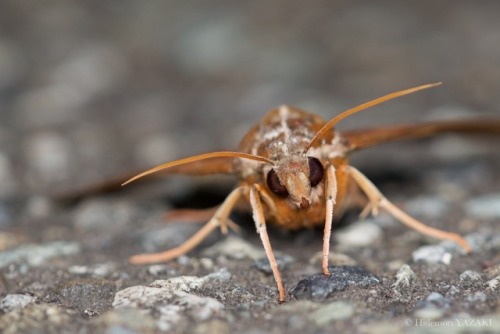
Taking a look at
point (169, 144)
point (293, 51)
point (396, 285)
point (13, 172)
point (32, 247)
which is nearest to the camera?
point (396, 285)

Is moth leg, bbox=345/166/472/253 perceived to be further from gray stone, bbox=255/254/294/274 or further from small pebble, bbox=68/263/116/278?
small pebble, bbox=68/263/116/278

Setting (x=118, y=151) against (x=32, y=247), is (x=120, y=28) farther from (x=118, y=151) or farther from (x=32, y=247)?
(x=32, y=247)

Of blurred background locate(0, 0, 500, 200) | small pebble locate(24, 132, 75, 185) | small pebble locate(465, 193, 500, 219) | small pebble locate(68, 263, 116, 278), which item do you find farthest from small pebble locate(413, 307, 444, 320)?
small pebble locate(24, 132, 75, 185)

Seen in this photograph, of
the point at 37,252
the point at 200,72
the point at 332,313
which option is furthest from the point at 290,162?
the point at 200,72

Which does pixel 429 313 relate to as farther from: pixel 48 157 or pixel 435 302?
pixel 48 157

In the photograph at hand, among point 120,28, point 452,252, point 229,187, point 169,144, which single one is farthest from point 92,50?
point 452,252

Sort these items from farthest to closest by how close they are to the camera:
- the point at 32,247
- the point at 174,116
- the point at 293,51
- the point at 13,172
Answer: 1. the point at 293,51
2. the point at 174,116
3. the point at 13,172
4. the point at 32,247
